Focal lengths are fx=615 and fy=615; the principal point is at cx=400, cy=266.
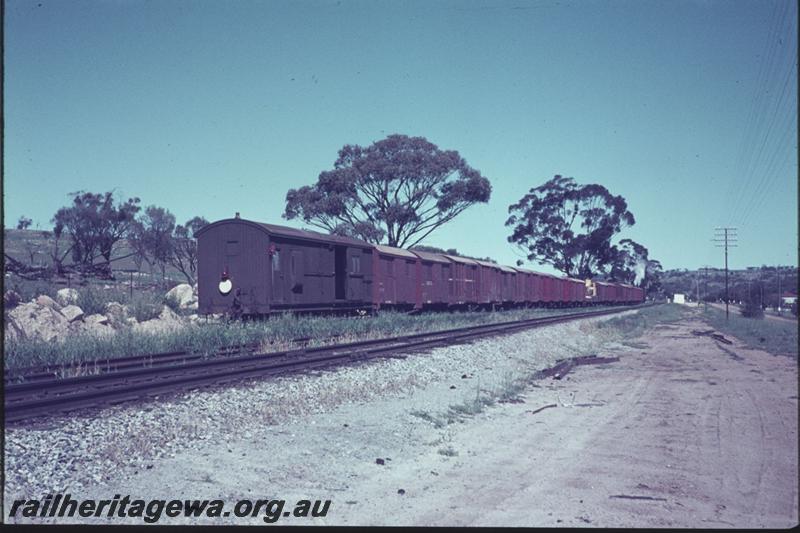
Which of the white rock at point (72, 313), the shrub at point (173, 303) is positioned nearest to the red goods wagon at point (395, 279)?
the shrub at point (173, 303)

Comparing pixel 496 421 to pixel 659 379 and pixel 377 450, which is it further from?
pixel 659 379

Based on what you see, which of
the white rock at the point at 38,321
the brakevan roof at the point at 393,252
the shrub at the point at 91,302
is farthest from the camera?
the brakevan roof at the point at 393,252

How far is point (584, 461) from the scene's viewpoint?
6.37 meters

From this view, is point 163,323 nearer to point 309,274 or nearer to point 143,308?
point 143,308

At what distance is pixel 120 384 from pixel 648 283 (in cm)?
12894

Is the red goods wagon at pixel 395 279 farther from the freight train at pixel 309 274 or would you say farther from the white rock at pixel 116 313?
the white rock at pixel 116 313

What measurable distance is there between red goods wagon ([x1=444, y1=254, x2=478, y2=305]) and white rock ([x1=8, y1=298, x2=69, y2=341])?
17735 mm

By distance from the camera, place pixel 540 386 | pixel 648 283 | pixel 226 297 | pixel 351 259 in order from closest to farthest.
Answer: pixel 540 386
pixel 226 297
pixel 351 259
pixel 648 283

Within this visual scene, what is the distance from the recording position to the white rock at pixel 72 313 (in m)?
17.3

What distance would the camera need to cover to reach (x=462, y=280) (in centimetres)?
3120

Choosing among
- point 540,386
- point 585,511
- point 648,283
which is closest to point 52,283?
point 540,386

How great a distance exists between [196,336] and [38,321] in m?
4.85

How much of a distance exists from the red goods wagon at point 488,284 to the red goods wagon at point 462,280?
83cm

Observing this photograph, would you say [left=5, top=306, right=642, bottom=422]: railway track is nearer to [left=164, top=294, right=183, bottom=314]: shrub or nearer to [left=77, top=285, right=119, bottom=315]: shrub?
[left=77, top=285, right=119, bottom=315]: shrub
